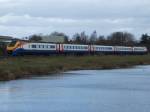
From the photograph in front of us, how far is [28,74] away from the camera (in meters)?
54.8

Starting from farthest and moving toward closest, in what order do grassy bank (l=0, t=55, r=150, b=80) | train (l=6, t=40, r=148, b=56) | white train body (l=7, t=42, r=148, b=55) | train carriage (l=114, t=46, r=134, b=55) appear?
train carriage (l=114, t=46, r=134, b=55) < white train body (l=7, t=42, r=148, b=55) < train (l=6, t=40, r=148, b=56) < grassy bank (l=0, t=55, r=150, b=80)

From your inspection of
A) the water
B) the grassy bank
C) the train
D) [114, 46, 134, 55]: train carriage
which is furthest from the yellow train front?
[114, 46, 134, 55]: train carriage

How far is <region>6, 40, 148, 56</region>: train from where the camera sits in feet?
281

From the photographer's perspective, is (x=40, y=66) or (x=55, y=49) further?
(x=55, y=49)

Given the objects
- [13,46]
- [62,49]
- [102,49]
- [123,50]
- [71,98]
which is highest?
[13,46]

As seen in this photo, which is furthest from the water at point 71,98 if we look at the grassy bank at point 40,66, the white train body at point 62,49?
the white train body at point 62,49

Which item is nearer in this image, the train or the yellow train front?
the yellow train front

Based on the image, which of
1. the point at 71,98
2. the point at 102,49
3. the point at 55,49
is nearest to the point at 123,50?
the point at 102,49

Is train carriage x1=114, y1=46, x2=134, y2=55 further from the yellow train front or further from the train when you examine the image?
the yellow train front

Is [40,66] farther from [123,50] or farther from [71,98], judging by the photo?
[123,50]

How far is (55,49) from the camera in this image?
317 ft

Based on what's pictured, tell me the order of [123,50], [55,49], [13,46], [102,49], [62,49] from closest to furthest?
[13,46] → [55,49] → [62,49] → [102,49] → [123,50]

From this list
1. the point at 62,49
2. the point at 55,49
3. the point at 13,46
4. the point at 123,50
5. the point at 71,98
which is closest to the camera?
the point at 71,98

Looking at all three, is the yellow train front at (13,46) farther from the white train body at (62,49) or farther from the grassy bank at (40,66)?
the grassy bank at (40,66)
